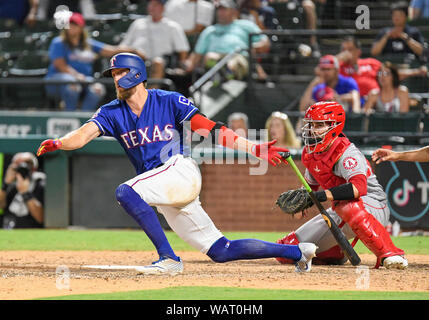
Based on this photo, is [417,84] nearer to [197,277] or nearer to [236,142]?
[236,142]

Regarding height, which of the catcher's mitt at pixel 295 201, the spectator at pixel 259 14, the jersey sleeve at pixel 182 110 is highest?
the spectator at pixel 259 14

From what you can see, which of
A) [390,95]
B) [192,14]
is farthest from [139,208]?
[192,14]

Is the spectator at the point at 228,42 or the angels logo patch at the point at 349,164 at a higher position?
the spectator at the point at 228,42

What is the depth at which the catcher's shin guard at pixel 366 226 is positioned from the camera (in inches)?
246

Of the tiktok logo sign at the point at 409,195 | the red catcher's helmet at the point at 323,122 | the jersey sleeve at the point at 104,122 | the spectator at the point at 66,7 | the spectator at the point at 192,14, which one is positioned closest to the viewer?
the jersey sleeve at the point at 104,122

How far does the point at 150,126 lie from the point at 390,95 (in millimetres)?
5687

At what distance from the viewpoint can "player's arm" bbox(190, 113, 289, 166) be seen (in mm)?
5691

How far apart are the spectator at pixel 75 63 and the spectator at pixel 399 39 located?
3.79 m

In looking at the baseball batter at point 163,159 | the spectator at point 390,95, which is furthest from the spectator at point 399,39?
the baseball batter at point 163,159

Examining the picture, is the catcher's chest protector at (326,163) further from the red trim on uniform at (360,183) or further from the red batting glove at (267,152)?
the red batting glove at (267,152)

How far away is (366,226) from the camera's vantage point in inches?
245

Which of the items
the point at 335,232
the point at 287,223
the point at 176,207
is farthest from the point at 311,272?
the point at 287,223

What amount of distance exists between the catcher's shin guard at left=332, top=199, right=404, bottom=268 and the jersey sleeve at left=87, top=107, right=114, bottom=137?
1.90 meters

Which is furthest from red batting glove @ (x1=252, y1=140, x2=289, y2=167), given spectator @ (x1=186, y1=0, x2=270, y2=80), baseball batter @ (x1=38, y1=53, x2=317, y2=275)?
spectator @ (x1=186, y1=0, x2=270, y2=80)
